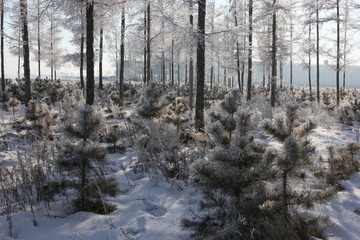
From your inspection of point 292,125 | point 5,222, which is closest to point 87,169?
point 5,222

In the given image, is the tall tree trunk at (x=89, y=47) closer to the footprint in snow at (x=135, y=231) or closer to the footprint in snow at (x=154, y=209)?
the footprint in snow at (x=154, y=209)

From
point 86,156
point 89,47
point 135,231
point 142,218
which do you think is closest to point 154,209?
point 142,218

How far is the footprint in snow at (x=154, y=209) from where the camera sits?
3871 mm

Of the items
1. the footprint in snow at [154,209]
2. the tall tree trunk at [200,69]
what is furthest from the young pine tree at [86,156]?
the tall tree trunk at [200,69]

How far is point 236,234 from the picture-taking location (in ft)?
9.48

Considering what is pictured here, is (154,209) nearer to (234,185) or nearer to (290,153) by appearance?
(234,185)

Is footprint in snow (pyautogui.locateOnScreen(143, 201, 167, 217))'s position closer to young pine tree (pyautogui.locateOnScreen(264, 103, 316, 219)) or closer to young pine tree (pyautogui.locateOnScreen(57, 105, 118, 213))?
young pine tree (pyautogui.locateOnScreen(57, 105, 118, 213))

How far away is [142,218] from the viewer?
3674mm

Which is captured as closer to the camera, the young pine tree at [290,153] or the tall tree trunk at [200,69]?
the young pine tree at [290,153]

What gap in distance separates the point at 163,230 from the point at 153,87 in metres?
4.36

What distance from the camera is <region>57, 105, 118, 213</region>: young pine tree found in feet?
→ 12.2

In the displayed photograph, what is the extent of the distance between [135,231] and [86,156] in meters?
1.01

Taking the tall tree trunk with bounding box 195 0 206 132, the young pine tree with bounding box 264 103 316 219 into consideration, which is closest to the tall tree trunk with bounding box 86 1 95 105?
the tall tree trunk with bounding box 195 0 206 132

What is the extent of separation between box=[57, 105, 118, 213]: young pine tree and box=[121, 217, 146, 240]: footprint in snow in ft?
1.67
